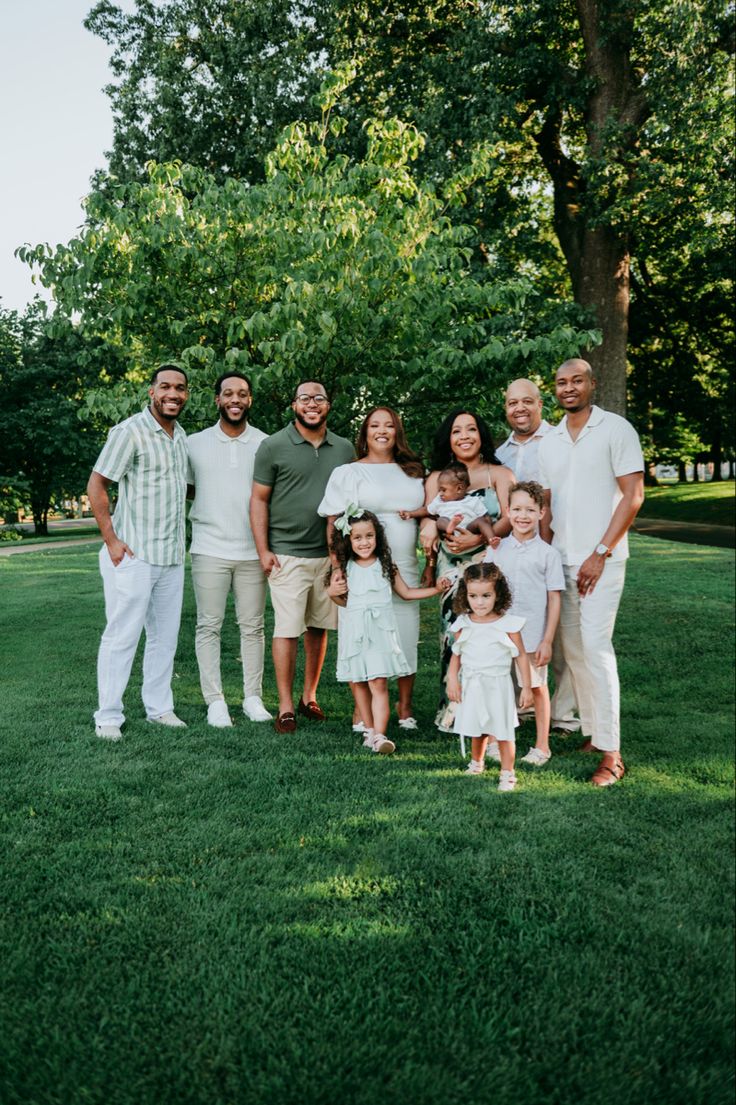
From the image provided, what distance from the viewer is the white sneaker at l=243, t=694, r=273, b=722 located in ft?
20.9

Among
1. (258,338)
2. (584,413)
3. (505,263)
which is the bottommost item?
(584,413)

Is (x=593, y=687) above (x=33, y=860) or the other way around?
above

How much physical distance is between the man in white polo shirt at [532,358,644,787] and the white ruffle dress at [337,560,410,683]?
1.15 metres

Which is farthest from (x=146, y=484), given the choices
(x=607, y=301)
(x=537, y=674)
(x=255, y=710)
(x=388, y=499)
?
(x=607, y=301)

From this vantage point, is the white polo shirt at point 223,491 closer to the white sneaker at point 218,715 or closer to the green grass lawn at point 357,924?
the white sneaker at point 218,715

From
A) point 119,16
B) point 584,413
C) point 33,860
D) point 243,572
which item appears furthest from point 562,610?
point 119,16

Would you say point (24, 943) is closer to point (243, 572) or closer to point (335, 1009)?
point (335, 1009)

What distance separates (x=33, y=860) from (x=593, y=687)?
3091 mm

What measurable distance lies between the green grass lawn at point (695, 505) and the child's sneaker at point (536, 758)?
79.8ft

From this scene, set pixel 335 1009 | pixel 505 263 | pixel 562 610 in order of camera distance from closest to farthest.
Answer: pixel 335 1009 → pixel 562 610 → pixel 505 263

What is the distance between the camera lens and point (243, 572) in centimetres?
630

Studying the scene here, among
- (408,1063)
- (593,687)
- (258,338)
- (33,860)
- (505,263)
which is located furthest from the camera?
(505,263)

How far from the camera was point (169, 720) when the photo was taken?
6199mm

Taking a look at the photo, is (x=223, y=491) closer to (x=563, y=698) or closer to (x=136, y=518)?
(x=136, y=518)
